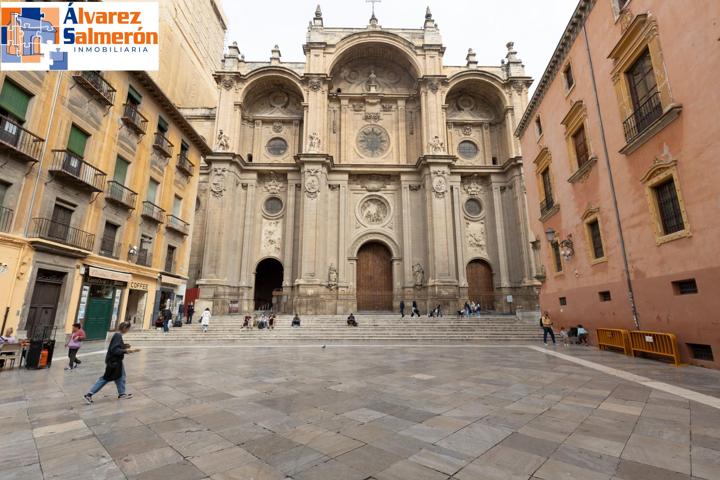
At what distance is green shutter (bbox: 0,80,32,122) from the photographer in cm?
1109

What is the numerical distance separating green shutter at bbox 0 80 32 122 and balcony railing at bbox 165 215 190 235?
828 cm

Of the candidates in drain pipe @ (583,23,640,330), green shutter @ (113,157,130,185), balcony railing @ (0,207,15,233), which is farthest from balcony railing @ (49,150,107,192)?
drain pipe @ (583,23,640,330)

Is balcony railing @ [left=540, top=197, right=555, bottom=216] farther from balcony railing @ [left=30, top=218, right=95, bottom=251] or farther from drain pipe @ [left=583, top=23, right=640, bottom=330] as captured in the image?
balcony railing @ [left=30, top=218, right=95, bottom=251]

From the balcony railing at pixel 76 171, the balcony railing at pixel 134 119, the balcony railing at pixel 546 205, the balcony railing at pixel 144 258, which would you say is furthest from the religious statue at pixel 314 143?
the balcony railing at pixel 546 205

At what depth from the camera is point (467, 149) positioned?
2930cm

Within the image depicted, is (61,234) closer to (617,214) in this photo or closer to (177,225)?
(177,225)

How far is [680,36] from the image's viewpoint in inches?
338

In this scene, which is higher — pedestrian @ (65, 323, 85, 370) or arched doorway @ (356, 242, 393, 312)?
arched doorway @ (356, 242, 393, 312)

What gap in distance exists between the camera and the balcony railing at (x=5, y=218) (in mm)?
10914

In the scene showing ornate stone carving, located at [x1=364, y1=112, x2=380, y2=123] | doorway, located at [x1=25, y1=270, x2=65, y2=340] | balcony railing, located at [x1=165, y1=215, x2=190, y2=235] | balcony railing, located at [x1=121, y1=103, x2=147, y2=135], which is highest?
ornate stone carving, located at [x1=364, y1=112, x2=380, y2=123]

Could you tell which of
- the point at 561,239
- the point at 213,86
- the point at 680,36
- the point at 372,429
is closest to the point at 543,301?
the point at 561,239

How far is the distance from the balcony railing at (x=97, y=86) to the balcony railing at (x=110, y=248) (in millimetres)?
6182

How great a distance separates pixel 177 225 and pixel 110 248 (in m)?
4.69

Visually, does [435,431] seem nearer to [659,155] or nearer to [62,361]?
[659,155]
